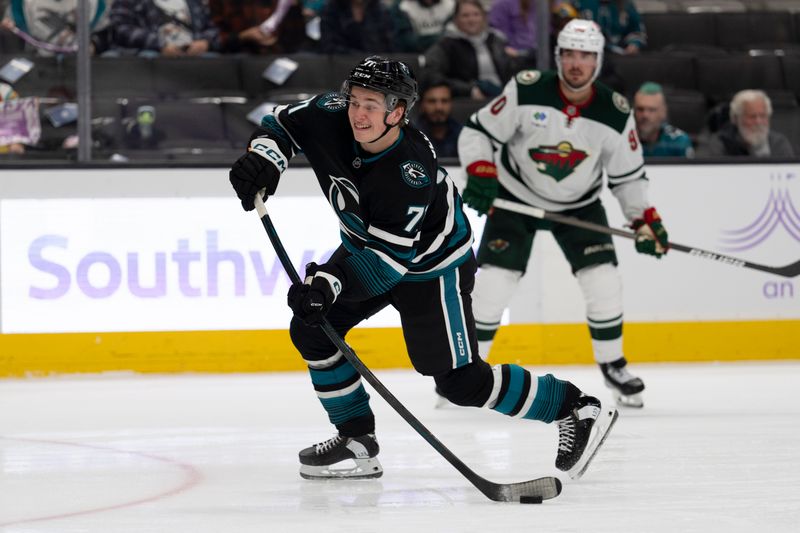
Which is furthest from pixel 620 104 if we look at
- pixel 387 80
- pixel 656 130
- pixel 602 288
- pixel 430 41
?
pixel 387 80

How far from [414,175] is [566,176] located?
1814 millimetres

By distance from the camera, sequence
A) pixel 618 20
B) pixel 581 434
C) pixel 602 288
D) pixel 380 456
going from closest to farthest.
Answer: pixel 581 434
pixel 380 456
pixel 602 288
pixel 618 20

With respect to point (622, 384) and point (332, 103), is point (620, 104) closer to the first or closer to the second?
point (622, 384)

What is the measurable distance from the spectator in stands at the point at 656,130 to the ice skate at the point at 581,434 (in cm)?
283

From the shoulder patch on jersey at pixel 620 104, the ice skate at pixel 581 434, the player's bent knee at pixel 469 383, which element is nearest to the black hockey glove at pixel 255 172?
the player's bent knee at pixel 469 383

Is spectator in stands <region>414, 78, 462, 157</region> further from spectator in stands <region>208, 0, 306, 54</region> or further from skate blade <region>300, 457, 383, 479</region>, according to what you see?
skate blade <region>300, 457, 383, 479</region>

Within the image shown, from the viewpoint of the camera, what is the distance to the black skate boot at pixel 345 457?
324 centimetres

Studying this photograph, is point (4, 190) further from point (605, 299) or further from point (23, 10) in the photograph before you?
point (605, 299)

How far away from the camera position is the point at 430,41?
603 cm

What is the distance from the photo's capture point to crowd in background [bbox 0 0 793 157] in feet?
19.0

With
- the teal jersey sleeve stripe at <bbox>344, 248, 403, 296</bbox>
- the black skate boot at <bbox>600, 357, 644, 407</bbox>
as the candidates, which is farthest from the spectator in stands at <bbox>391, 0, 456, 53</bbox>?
the teal jersey sleeve stripe at <bbox>344, 248, 403, 296</bbox>

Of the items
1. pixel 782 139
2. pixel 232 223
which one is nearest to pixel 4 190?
pixel 232 223

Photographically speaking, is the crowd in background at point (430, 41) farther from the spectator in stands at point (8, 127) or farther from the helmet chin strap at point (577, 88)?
the helmet chin strap at point (577, 88)

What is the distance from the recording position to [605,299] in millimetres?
4676
